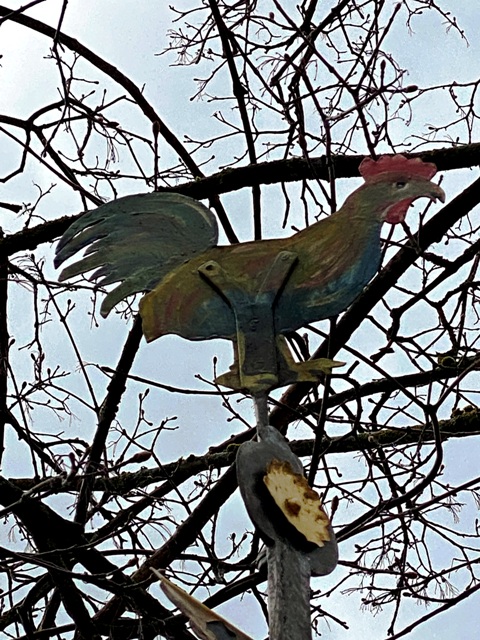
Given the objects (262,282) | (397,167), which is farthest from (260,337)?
(397,167)

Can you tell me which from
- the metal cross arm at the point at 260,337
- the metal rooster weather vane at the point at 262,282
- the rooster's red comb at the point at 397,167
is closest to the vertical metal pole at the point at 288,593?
the metal rooster weather vane at the point at 262,282

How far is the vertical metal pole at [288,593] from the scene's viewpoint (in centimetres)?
59

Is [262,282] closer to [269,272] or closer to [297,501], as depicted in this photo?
[269,272]

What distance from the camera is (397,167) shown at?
78 centimetres

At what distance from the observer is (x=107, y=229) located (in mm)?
835

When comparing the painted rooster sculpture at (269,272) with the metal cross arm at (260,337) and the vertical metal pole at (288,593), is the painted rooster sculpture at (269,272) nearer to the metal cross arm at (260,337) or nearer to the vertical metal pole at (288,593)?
the metal cross arm at (260,337)

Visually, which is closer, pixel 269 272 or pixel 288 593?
pixel 288 593

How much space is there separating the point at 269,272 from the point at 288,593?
270mm

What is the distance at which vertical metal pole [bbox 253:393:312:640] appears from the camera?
0.59 meters

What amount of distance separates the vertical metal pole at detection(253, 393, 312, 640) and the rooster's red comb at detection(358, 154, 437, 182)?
34 centimetres

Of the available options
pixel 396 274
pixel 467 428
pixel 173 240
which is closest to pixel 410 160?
pixel 173 240

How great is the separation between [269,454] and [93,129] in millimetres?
1039

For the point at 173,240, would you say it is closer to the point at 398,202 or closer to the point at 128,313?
the point at 398,202

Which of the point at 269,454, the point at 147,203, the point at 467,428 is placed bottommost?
the point at 269,454
